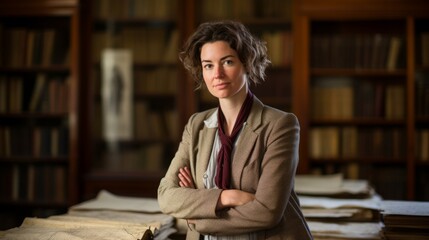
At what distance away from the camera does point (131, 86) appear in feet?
15.4

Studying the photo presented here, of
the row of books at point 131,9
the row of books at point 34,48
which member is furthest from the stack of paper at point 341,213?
the row of books at point 34,48

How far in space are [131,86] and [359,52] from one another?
1.80 metres

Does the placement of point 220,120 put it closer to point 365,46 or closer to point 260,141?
point 260,141

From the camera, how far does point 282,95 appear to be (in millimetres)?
4555

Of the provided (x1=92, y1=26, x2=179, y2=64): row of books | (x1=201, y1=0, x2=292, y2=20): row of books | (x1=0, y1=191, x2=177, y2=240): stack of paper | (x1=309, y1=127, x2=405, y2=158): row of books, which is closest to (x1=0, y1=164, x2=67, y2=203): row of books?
(x1=92, y1=26, x2=179, y2=64): row of books

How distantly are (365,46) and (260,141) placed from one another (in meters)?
3.10

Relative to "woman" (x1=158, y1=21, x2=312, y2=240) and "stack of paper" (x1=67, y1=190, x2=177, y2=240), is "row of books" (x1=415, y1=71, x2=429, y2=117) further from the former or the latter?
"woman" (x1=158, y1=21, x2=312, y2=240)

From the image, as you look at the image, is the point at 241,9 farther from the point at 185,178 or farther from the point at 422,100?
the point at 185,178

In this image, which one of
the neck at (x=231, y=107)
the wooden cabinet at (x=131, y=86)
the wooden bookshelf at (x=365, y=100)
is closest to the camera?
the neck at (x=231, y=107)

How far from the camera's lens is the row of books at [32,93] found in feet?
15.5

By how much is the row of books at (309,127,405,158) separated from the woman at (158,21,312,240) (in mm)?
2850

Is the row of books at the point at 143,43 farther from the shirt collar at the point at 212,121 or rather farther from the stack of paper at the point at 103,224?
the shirt collar at the point at 212,121

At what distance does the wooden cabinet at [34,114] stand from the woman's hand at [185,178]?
3.10 meters

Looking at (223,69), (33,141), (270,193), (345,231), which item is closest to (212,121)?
(223,69)
